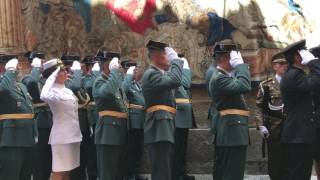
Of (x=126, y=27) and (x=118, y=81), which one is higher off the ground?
(x=126, y=27)

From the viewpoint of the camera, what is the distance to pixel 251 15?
8.05m

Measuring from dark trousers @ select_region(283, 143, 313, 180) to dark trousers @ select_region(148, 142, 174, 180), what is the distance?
1.37 m

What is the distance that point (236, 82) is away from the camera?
565cm

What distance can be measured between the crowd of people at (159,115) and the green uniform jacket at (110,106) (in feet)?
0.04

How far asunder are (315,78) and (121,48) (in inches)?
163

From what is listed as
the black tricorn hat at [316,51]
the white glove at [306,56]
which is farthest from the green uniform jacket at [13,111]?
the black tricorn hat at [316,51]

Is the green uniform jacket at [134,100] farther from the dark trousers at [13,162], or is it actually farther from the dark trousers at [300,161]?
the dark trousers at [300,161]

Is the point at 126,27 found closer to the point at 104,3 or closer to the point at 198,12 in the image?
the point at 104,3

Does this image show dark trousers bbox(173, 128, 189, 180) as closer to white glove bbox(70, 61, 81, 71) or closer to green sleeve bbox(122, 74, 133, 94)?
green sleeve bbox(122, 74, 133, 94)

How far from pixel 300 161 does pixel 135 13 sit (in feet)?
13.7

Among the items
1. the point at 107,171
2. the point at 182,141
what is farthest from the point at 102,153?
the point at 182,141

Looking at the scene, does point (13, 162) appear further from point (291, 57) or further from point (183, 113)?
point (291, 57)

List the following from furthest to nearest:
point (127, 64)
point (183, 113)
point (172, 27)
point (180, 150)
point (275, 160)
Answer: point (172, 27), point (127, 64), point (180, 150), point (183, 113), point (275, 160)

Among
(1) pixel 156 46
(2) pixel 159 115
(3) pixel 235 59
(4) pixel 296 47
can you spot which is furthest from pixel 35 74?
(4) pixel 296 47
